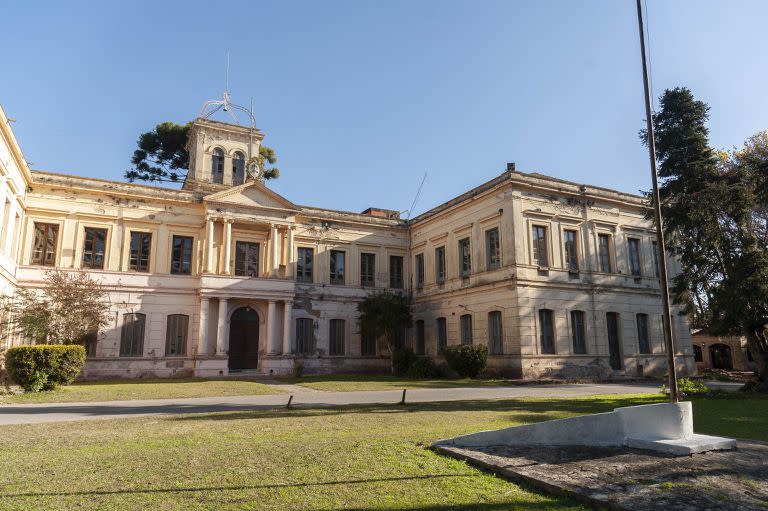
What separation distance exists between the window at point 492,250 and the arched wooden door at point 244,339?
12.0 meters

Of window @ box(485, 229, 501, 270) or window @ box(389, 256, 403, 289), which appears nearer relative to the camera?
window @ box(485, 229, 501, 270)

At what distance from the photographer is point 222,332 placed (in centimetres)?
2412

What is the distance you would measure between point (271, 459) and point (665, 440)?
4.88 meters

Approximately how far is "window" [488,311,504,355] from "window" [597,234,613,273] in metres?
6.19

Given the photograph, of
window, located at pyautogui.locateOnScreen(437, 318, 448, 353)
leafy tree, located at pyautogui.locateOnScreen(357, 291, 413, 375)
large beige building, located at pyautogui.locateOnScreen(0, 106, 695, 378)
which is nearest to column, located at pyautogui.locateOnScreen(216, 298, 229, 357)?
large beige building, located at pyautogui.locateOnScreen(0, 106, 695, 378)

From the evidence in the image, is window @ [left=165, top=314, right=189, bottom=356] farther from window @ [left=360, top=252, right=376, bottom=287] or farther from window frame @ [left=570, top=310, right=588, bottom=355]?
window frame @ [left=570, top=310, right=588, bottom=355]

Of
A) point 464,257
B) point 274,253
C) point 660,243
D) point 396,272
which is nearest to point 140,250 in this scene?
point 274,253

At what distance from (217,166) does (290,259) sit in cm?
835

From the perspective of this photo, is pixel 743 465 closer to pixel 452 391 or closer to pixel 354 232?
pixel 452 391

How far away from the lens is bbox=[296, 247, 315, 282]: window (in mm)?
27875

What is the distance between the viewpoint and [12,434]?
7.99 metres

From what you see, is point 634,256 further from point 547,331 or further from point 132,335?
point 132,335

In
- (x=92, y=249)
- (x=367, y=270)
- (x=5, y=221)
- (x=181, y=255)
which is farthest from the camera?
(x=367, y=270)

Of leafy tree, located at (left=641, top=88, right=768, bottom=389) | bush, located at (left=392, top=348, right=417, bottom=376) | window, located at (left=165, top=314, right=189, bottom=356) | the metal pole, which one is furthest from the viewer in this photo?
bush, located at (left=392, top=348, right=417, bottom=376)
